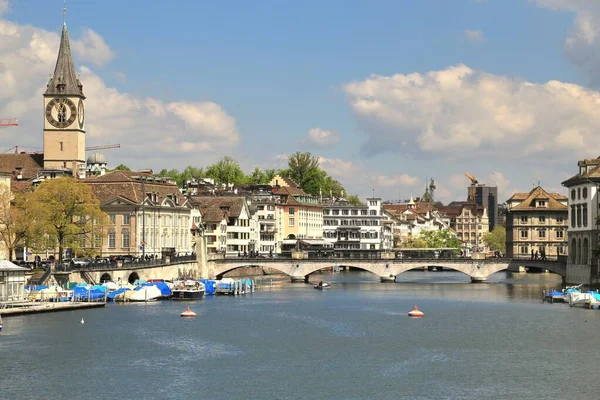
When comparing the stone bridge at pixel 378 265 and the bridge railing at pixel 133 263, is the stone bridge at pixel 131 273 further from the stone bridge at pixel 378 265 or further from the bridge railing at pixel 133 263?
the stone bridge at pixel 378 265

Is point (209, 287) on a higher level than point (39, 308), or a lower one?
higher

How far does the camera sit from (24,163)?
16325 centimetres

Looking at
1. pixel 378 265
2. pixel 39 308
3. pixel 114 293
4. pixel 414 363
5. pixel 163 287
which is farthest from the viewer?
pixel 378 265

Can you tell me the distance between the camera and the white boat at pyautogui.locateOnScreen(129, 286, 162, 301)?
11062cm

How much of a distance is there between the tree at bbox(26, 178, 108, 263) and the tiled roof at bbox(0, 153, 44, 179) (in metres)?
41.6

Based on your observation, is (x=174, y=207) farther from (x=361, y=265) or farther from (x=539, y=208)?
(x=539, y=208)

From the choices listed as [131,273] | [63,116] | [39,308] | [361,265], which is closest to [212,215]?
[63,116]

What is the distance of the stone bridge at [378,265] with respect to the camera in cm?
14338

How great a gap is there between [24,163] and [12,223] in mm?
55688

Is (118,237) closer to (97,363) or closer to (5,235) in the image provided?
(5,235)

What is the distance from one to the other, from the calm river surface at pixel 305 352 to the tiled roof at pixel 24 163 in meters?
57.2

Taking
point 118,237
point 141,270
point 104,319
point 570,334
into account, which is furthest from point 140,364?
point 118,237

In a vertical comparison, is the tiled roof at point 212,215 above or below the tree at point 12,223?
above

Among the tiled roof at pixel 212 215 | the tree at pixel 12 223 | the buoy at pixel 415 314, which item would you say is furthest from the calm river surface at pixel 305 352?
the tiled roof at pixel 212 215
